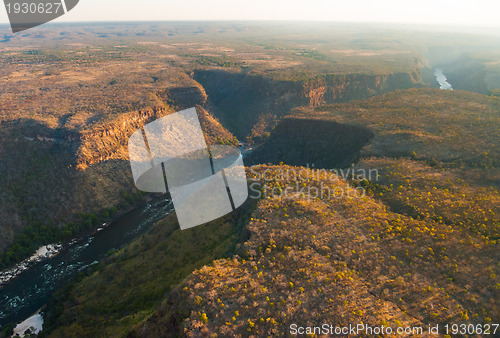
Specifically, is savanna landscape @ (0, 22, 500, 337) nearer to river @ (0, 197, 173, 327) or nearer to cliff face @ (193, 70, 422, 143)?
river @ (0, 197, 173, 327)

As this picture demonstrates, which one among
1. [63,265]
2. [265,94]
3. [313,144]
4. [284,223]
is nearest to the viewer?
[284,223]

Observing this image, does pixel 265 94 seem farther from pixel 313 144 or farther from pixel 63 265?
pixel 63 265

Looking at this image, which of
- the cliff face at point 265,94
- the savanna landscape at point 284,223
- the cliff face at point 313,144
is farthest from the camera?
the cliff face at point 265,94

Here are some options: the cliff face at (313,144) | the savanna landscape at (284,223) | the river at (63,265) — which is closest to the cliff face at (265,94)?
the savanna landscape at (284,223)

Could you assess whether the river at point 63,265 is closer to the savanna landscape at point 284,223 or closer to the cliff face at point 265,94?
the savanna landscape at point 284,223

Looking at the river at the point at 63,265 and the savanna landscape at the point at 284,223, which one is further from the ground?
the savanna landscape at the point at 284,223

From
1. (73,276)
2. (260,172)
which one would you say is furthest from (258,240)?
(73,276)

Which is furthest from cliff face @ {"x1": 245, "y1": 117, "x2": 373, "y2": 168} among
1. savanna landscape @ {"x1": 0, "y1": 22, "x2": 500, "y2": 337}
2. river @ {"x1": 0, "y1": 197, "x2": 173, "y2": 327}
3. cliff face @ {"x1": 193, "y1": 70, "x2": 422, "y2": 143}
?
cliff face @ {"x1": 193, "y1": 70, "x2": 422, "y2": 143}

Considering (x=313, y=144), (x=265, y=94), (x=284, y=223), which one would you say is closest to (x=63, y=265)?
(x=284, y=223)

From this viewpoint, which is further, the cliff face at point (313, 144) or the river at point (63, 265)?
the cliff face at point (313, 144)
